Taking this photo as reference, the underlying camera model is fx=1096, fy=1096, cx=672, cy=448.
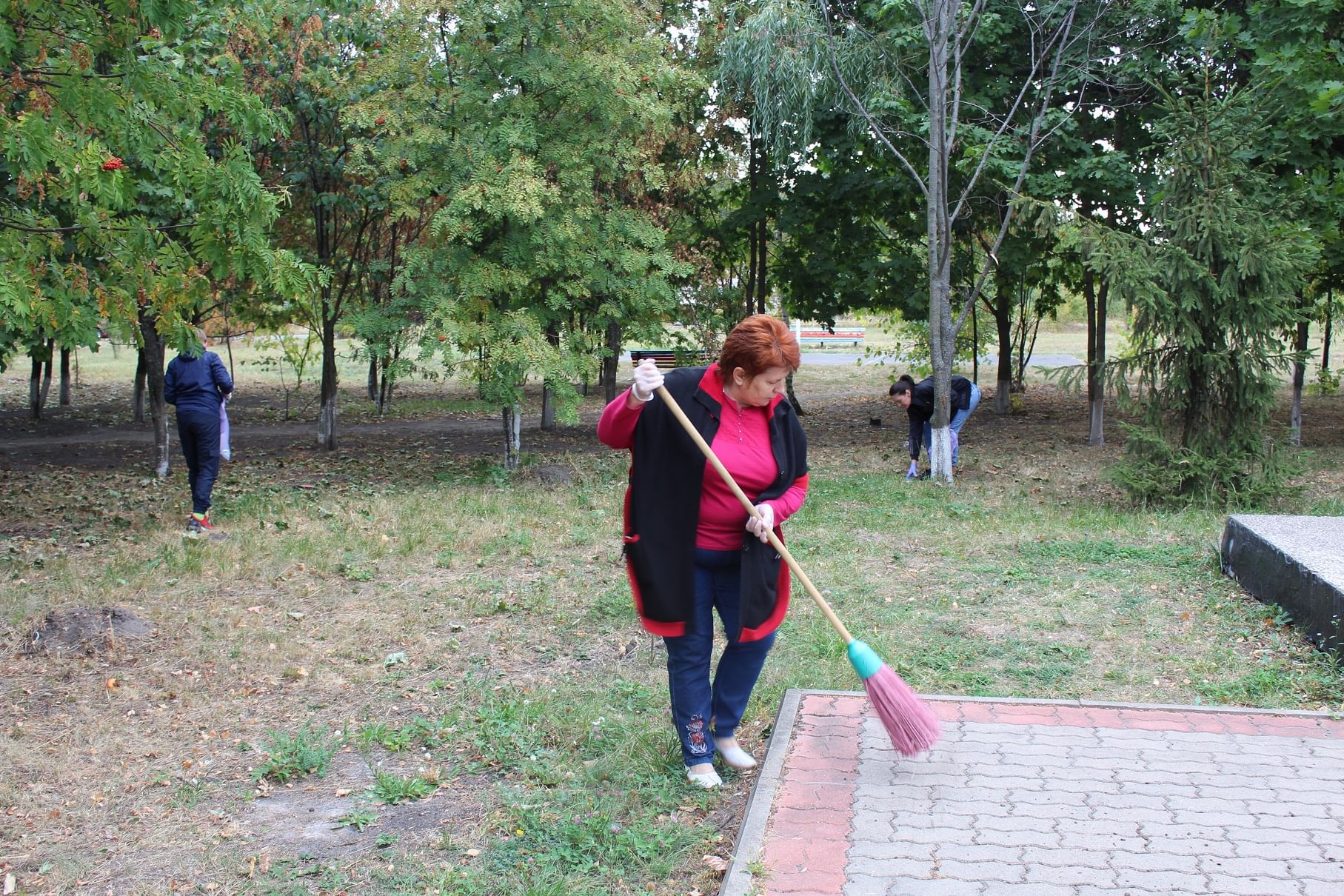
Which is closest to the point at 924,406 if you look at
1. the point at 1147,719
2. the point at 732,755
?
the point at 1147,719

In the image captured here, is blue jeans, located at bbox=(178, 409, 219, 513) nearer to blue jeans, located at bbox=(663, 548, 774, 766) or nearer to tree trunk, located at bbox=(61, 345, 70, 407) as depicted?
blue jeans, located at bbox=(663, 548, 774, 766)

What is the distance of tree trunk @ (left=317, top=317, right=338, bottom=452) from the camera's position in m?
15.2

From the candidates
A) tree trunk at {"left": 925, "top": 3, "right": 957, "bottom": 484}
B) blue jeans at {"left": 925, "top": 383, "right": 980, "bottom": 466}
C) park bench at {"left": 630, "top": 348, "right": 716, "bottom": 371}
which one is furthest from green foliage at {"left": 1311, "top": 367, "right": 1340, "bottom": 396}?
park bench at {"left": 630, "top": 348, "right": 716, "bottom": 371}

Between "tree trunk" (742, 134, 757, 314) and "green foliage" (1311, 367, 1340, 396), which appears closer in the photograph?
"tree trunk" (742, 134, 757, 314)

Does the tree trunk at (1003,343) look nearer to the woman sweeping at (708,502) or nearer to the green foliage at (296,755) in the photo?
the woman sweeping at (708,502)

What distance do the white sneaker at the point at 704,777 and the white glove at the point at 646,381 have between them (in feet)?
4.87

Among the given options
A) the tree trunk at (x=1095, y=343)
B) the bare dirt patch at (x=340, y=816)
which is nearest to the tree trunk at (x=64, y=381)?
the tree trunk at (x=1095, y=343)

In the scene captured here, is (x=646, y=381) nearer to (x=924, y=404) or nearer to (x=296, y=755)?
(x=296, y=755)

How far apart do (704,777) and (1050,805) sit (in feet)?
4.19

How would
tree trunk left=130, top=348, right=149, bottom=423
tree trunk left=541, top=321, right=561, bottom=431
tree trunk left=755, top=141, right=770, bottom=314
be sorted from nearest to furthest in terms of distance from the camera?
tree trunk left=541, top=321, right=561, bottom=431 < tree trunk left=130, top=348, right=149, bottom=423 < tree trunk left=755, top=141, right=770, bottom=314

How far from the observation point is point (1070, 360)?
117 feet

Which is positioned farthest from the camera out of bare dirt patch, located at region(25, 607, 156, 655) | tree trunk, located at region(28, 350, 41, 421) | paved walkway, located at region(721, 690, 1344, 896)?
tree trunk, located at region(28, 350, 41, 421)

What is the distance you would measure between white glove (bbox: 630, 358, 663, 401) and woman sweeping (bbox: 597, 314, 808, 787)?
0.01 meters

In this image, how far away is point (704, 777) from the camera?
428 cm
